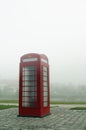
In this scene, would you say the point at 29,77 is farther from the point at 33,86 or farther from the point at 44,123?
the point at 44,123

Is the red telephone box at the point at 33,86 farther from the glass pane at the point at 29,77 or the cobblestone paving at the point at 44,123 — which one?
the cobblestone paving at the point at 44,123

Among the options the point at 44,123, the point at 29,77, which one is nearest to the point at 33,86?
the point at 29,77

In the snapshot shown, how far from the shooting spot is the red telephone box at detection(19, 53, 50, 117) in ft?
37.8

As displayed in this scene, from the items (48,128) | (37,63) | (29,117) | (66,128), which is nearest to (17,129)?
(48,128)

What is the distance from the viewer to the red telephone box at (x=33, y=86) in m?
11.5

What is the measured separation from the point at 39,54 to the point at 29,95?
1959mm

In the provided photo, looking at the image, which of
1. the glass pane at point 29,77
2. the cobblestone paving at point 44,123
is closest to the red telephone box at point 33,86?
the glass pane at point 29,77

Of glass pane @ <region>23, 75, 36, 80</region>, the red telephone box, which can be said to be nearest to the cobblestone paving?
the red telephone box

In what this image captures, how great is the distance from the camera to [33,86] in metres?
11.7

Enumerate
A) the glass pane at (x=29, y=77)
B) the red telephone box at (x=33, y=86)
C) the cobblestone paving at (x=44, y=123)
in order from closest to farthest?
the cobblestone paving at (x=44, y=123) → the red telephone box at (x=33, y=86) → the glass pane at (x=29, y=77)

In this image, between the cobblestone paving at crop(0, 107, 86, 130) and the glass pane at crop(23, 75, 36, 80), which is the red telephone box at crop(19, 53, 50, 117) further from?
the cobblestone paving at crop(0, 107, 86, 130)

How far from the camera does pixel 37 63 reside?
38.4 feet

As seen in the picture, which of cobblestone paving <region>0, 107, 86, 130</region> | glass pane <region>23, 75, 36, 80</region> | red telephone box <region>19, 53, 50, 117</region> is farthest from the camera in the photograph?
glass pane <region>23, 75, 36, 80</region>

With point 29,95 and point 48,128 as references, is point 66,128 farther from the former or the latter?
point 29,95
